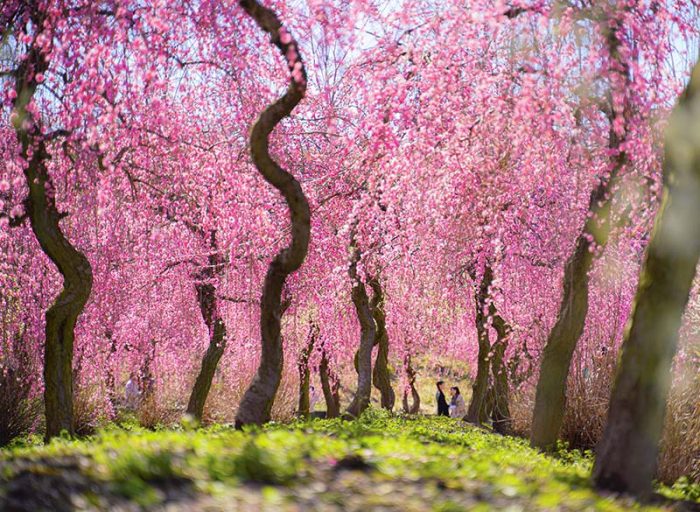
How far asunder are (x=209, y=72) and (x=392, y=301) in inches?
488

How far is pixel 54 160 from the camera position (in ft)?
38.0

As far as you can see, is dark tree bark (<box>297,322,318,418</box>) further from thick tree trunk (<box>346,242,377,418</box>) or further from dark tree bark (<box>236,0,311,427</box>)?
dark tree bark (<box>236,0,311,427</box>)

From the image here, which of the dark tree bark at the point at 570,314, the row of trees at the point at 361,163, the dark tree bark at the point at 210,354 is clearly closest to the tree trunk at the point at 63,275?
the row of trees at the point at 361,163

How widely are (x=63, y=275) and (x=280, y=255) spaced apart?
11.9 feet

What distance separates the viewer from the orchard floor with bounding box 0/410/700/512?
457 centimetres

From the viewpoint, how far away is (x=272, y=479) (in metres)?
5.06

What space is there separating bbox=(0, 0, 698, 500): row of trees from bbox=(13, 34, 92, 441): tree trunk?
0.03 m

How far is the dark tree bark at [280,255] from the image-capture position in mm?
7922

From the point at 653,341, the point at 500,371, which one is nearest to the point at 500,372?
the point at 500,371

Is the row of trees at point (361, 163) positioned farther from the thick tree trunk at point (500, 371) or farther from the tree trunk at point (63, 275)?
the thick tree trunk at point (500, 371)

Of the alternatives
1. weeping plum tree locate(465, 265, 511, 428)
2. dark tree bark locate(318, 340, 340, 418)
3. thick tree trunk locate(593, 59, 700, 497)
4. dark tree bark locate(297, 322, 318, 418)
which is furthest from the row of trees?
dark tree bark locate(318, 340, 340, 418)

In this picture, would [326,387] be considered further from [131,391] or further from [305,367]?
[131,391]

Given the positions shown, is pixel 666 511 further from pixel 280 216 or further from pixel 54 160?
pixel 280 216

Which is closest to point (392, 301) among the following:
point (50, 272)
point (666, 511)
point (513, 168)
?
point (50, 272)
